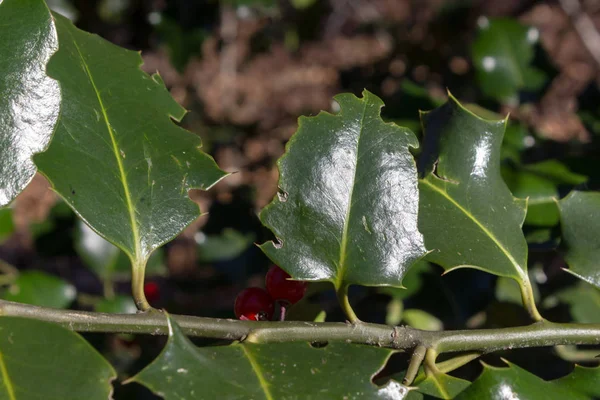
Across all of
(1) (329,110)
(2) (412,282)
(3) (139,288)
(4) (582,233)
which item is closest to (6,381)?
(3) (139,288)

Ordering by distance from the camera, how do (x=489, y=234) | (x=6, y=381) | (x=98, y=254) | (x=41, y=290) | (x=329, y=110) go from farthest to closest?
(x=329, y=110) → (x=98, y=254) → (x=41, y=290) → (x=489, y=234) → (x=6, y=381)

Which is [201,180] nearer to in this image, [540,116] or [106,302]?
[106,302]

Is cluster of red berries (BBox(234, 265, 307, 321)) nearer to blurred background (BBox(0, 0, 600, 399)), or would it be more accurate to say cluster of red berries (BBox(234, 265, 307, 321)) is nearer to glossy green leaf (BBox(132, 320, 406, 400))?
blurred background (BBox(0, 0, 600, 399))

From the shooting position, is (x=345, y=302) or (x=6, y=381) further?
(x=345, y=302)

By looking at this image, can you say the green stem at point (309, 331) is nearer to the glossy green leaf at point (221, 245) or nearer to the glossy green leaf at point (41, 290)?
the glossy green leaf at point (41, 290)

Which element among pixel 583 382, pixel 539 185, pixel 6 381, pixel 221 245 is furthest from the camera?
pixel 221 245

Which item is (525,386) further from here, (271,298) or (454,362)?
(271,298)

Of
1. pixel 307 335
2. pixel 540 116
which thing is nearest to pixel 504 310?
pixel 307 335
